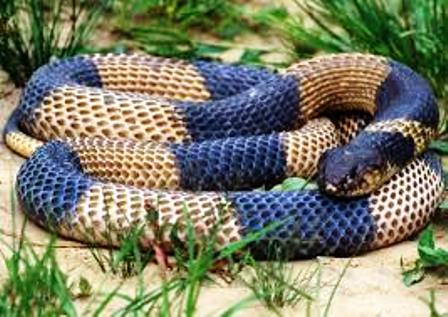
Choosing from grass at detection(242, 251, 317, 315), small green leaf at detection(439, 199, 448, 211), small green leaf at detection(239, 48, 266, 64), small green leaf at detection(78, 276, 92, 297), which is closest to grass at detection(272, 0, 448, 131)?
small green leaf at detection(239, 48, 266, 64)

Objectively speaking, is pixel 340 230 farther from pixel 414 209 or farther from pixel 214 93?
pixel 214 93

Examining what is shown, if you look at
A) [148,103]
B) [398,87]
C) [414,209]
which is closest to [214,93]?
[148,103]

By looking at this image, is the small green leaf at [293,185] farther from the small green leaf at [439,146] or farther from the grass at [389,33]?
the grass at [389,33]

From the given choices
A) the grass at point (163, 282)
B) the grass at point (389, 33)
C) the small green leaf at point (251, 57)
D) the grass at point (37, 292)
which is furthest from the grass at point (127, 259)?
the small green leaf at point (251, 57)

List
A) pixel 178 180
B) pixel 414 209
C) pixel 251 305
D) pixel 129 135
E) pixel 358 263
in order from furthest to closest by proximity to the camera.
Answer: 1. pixel 129 135
2. pixel 178 180
3. pixel 414 209
4. pixel 358 263
5. pixel 251 305

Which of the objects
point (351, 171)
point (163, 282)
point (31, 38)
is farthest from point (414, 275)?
point (31, 38)

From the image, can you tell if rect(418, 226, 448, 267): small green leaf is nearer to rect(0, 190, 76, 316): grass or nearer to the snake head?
the snake head

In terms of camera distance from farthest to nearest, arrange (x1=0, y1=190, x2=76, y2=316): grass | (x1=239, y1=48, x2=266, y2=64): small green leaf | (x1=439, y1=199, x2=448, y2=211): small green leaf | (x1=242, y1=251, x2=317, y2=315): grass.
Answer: (x1=239, y1=48, x2=266, y2=64): small green leaf < (x1=439, y1=199, x2=448, y2=211): small green leaf < (x1=242, y1=251, x2=317, y2=315): grass < (x1=0, y1=190, x2=76, y2=316): grass
